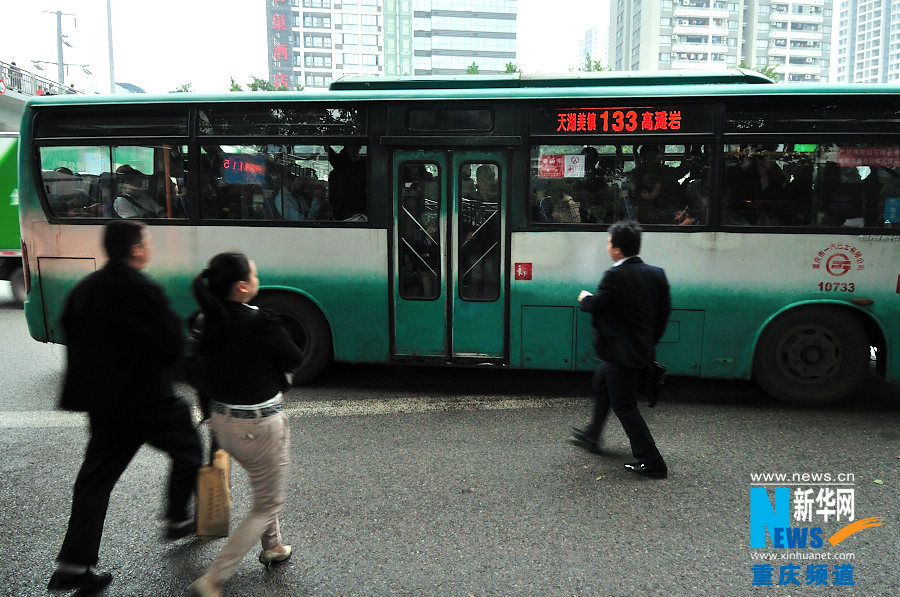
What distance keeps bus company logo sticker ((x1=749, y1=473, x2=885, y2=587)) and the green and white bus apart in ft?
5.78

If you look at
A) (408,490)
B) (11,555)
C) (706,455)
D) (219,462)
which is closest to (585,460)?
(706,455)

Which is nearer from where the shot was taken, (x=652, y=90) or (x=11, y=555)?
(x=11, y=555)

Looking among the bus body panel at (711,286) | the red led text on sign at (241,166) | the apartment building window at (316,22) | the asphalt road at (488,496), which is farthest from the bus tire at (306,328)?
the apartment building window at (316,22)

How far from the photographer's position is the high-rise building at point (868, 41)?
133875 mm

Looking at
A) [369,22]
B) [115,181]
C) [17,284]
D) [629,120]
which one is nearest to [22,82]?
[17,284]

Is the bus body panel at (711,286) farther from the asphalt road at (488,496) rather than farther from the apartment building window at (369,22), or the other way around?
the apartment building window at (369,22)

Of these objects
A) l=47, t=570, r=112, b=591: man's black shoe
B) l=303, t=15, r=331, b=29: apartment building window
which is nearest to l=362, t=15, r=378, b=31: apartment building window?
l=303, t=15, r=331, b=29: apartment building window

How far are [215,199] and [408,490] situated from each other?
12.2 ft

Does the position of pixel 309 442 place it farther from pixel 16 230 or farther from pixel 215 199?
pixel 16 230

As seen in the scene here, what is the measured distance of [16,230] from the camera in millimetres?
11180

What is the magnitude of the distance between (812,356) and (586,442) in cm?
246

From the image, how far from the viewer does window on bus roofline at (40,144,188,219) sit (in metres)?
6.29

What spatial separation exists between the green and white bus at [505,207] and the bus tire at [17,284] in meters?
5.99

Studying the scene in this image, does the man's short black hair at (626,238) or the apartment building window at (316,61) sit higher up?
the apartment building window at (316,61)
